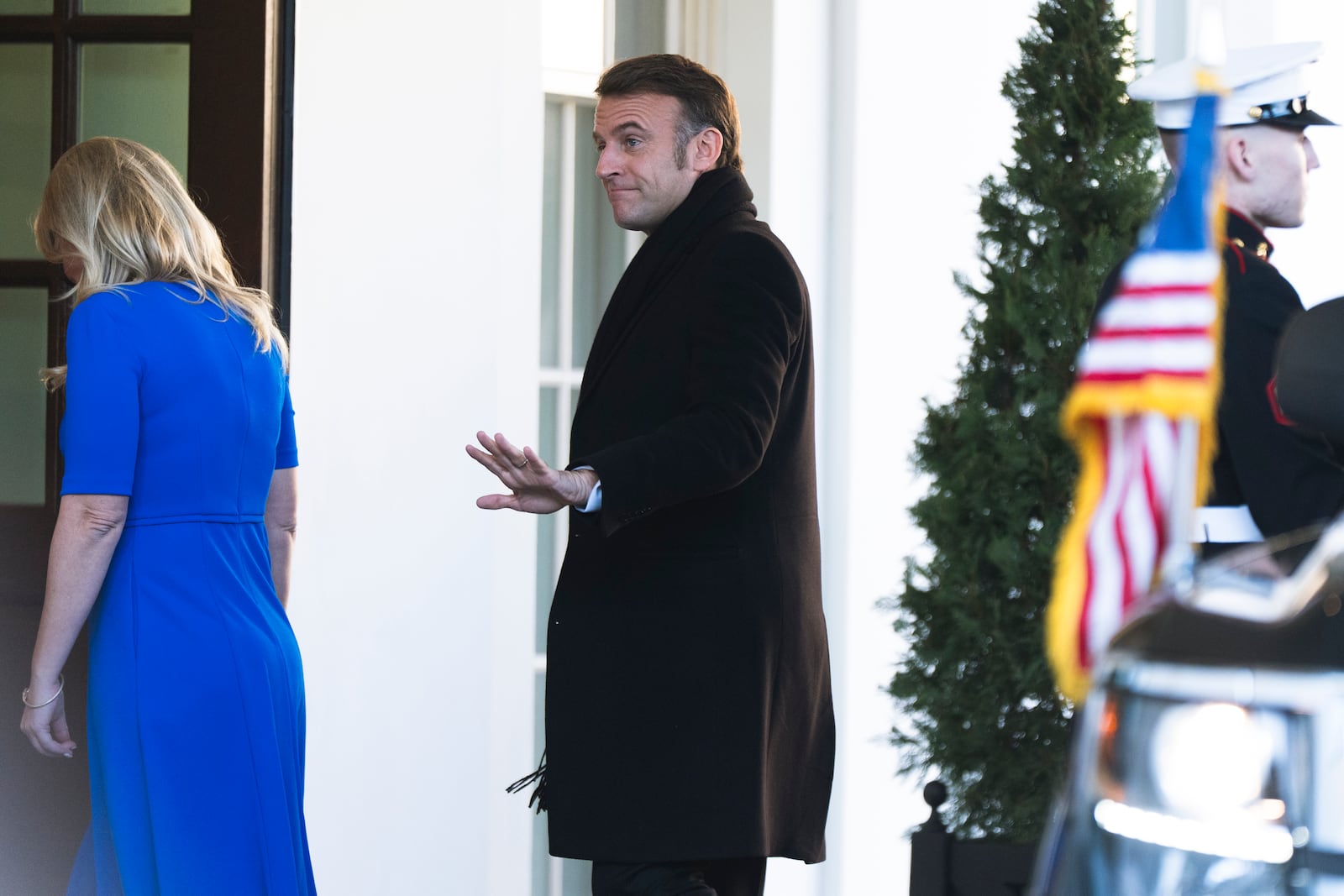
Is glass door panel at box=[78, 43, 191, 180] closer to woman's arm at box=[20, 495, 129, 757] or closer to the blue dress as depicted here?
the blue dress

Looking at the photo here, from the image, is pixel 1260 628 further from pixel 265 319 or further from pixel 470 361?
pixel 470 361

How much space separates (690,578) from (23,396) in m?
2.15

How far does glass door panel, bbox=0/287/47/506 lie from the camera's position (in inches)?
151

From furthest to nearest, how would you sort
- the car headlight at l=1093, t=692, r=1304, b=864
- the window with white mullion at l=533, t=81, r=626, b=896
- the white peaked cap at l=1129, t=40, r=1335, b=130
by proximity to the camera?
the window with white mullion at l=533, t=81, r=626, b=896
the white peaked cap at l=1129, t=40, r=1335, b=130
the car headlight at l=1093, t=692, r=1304, b=864

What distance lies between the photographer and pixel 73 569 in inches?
103

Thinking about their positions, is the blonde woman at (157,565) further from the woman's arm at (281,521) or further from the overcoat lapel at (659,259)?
the overcoat lapel at (659,259)

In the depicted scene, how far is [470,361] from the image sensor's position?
3.88 m

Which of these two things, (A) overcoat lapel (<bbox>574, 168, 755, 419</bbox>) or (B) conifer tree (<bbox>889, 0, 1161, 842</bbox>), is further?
(B) conifer tree (<bbox>889, 0, 1161, 842</bbox>)

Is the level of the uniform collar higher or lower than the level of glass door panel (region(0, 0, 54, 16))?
lower

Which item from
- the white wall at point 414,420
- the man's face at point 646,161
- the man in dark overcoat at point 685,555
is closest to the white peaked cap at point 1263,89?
the man in dark overcoat at point 685,555

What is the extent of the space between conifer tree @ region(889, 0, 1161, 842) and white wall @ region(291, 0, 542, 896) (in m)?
1.21

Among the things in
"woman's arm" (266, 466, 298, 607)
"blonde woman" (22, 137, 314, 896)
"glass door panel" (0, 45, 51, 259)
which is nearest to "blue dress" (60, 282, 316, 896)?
"blonde woman" (22, 137, 314, 896)

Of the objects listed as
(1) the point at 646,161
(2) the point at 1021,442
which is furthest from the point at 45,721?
(2) the point at 1021,442

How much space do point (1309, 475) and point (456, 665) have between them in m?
2.25
